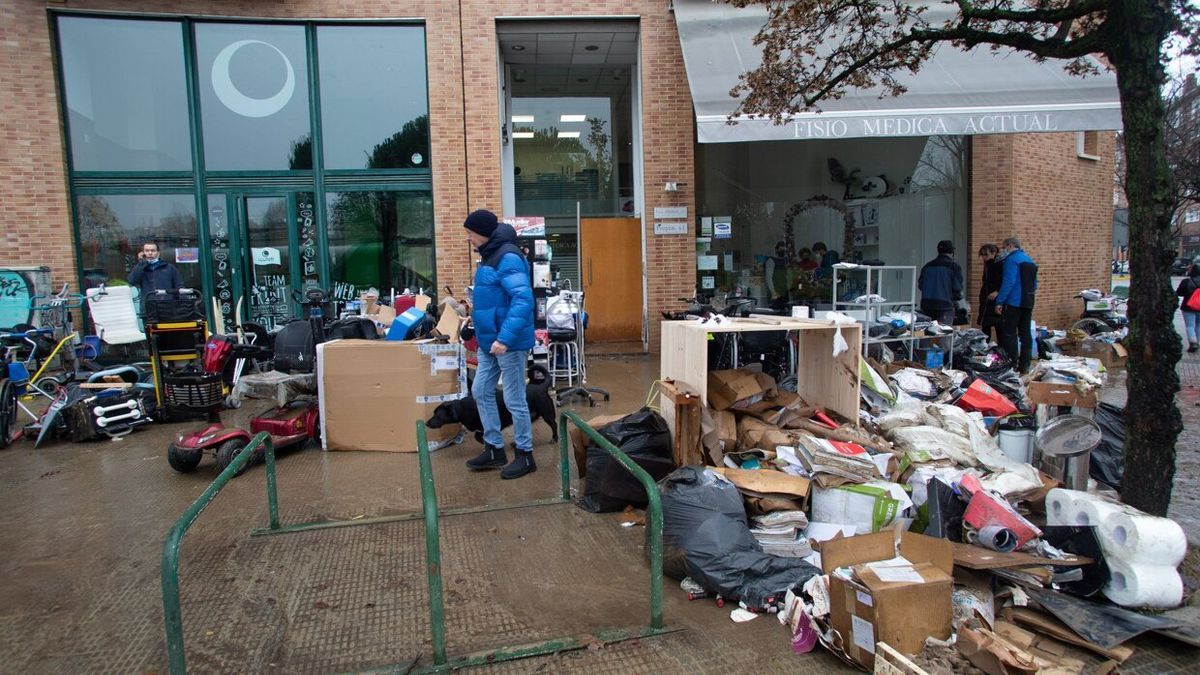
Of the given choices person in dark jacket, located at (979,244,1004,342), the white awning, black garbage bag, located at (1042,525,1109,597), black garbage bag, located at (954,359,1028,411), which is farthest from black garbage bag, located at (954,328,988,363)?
black garbage bag, located at (1042,525,1109,597)

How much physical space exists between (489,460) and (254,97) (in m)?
7.69

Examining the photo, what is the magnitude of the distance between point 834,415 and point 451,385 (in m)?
3.16

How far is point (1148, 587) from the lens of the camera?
3.29m

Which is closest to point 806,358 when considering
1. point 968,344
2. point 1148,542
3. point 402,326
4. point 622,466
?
point 622,466

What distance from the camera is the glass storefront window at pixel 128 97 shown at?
384 inches

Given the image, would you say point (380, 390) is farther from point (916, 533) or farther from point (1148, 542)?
point (1148, 542)

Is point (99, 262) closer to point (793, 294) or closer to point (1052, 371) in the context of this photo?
point (793, 294)

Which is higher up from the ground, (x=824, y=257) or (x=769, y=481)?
(x=824, y=257)

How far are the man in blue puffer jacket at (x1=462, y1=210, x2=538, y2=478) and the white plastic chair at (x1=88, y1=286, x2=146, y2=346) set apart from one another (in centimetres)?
687

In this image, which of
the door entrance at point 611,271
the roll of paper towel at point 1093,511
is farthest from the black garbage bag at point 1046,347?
the roll of paper towel at point 1093,511

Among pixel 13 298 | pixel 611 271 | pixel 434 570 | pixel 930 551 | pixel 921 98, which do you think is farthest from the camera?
pixel 611 271

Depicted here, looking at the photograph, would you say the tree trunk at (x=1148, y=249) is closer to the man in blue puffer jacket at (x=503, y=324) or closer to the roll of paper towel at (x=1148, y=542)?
the roll of paper towel at (x=1148, y=542)

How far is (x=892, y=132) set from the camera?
8844 millimetres

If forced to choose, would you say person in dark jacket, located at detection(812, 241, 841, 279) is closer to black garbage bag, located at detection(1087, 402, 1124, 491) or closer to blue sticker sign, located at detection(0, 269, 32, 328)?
black garbage bag, located at detection(1087, 402, 1124, 491)
